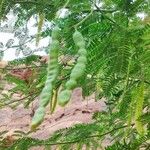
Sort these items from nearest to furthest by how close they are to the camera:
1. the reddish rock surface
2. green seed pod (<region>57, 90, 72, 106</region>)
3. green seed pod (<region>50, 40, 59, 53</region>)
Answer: green seed pod (<region>57, 90, 72, 106</region>) < green seed pod (<region>50, 40, 59, 53</region>) < the reddish rock surface

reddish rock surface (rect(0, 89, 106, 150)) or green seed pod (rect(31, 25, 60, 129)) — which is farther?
reddish rock surface (rect(0, 89, 106, 150))

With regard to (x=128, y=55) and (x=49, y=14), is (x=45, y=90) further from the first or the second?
(x=49, y=14)

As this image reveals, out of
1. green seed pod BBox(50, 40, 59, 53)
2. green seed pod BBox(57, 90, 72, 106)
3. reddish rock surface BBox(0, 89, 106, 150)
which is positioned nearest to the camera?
green seed pod BBox(57, 90, 72, 106)

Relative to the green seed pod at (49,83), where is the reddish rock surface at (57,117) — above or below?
below

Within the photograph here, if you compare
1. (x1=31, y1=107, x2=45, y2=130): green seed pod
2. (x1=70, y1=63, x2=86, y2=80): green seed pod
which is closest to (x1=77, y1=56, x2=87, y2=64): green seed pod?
(x1=70, y1=63, x2=86, y2=80): green seed pod

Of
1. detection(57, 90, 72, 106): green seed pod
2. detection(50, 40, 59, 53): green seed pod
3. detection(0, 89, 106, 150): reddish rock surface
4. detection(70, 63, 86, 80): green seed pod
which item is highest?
detection(50, 40, 59, 53): green seed pod

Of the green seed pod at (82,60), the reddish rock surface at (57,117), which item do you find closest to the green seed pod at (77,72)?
the green seed pod at (82,60)

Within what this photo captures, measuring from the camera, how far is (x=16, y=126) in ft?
30.6

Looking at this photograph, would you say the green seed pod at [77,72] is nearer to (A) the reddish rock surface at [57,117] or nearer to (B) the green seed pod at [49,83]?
(B) the green seed pod at [49,83]

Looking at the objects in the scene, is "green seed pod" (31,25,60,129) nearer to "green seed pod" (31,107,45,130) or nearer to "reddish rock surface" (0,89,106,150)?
"green seed pod" (31,107,45,130)

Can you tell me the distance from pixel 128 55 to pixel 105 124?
121 cm

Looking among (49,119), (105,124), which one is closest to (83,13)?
(105,124)

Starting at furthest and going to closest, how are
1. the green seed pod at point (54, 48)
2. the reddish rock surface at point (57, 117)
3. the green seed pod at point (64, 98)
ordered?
the reddish rock surface at point (57, 117), the green seed pod at point (54, 48), the green seed pod at point (64, 98)

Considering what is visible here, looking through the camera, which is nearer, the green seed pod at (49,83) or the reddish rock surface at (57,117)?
the green seed pod at (49,83)
